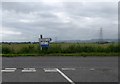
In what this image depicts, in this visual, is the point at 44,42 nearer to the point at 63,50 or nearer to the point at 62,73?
the point at 63,50

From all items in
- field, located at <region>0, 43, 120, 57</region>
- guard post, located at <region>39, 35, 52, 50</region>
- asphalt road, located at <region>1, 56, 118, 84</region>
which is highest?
guard post, located at <region>39, 35, 52, 50</region>

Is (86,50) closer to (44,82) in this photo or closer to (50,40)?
(50,40)

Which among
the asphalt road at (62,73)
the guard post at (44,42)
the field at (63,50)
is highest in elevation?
the guard post at (44,42)

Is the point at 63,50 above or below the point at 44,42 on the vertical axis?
below

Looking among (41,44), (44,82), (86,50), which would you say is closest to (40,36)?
(41,44)

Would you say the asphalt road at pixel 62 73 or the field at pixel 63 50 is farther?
the field at pixel 63 50

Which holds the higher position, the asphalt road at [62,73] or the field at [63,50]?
the field at [63,50]

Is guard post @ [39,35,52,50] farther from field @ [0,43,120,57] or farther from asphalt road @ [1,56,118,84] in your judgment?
asphalt road @ [1,56,118,84]

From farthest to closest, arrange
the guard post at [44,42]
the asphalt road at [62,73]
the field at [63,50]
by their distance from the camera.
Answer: the guard post at [44,42] → the field at [63,50] → the asphalt road at [62,73]

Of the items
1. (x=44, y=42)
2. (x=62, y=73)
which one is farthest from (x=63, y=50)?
(x=62, y=73)

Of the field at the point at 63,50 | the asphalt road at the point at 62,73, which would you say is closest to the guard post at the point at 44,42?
the field at the point at 63,50

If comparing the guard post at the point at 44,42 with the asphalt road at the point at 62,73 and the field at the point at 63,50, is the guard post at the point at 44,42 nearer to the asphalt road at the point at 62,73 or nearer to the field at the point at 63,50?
the field at the point at 63,50

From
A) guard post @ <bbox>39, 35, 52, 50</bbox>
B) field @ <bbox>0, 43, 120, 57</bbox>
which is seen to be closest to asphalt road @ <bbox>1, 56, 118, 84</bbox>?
field @ <bbox>0, 43, 120, 57</bbox>

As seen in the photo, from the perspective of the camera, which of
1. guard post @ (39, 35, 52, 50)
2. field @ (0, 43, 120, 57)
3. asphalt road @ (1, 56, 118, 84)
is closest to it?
asphalt road @ (1, 56, 118, 84)
